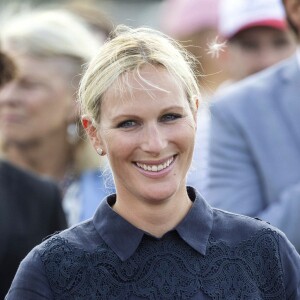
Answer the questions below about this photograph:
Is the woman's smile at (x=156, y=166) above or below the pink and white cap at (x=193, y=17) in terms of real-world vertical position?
below

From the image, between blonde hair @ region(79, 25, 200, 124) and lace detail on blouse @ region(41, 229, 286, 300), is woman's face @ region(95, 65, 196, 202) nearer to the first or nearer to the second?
blonde hair @ region(79, 25, 200, 124)

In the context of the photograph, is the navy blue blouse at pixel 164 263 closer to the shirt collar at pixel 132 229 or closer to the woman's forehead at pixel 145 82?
the shirt collar at pixel 132 229

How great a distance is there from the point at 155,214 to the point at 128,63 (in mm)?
468

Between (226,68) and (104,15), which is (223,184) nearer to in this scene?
(226,68)

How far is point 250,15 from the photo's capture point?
7078 mm

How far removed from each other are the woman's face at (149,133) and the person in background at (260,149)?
1530 mm

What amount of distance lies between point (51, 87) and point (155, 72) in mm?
3555

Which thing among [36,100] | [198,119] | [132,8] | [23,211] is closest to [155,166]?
[23,211]

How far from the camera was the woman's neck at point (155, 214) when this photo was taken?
12.7 ft

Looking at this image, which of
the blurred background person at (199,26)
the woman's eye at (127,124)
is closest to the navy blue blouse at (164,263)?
the woman's eye at (127,124)

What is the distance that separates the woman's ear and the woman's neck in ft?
0.64

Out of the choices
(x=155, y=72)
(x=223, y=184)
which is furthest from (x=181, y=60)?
(x=223, y=184)

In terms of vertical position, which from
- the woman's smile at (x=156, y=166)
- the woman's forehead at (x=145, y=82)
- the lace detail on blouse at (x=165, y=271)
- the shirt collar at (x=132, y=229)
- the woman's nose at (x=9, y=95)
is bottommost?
the lace detail on blouse at (x=165, y=271)

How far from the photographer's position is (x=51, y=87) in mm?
7332
